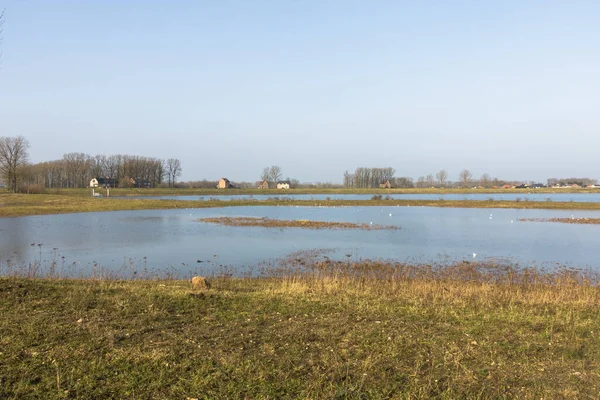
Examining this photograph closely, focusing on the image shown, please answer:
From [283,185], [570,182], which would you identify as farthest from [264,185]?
[570,182]

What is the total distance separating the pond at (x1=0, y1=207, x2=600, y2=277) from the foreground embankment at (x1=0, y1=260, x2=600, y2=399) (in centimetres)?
667

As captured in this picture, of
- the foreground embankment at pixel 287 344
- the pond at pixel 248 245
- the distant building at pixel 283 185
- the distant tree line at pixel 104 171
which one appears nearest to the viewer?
the foreground embankment at pixel 287 344

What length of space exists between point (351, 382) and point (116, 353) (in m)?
2.80

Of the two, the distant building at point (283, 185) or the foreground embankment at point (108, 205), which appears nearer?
the foreground embankment at point (108, 205)

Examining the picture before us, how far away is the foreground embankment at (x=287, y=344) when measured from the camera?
432 cm

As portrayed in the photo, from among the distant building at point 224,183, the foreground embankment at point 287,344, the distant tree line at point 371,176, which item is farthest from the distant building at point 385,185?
the foreground embankment at point 287,344

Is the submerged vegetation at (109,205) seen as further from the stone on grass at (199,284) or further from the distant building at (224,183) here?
the distant building at (224,183)

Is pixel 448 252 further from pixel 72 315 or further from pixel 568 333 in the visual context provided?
pixel 72 315

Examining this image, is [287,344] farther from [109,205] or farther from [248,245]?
[109,205]

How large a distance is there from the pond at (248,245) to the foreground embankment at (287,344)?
6.67 m

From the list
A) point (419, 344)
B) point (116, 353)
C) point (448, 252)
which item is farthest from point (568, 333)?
point (448, 252)

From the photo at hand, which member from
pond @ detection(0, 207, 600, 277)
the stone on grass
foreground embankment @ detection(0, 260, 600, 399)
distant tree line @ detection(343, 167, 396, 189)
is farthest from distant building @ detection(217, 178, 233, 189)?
foreground embankment @ detection(0, 260, 600, 399)

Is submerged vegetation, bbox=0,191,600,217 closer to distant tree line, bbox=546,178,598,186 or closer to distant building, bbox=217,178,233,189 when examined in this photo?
distant building, bbox=217,178,233,189

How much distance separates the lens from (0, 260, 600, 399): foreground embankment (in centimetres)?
432
